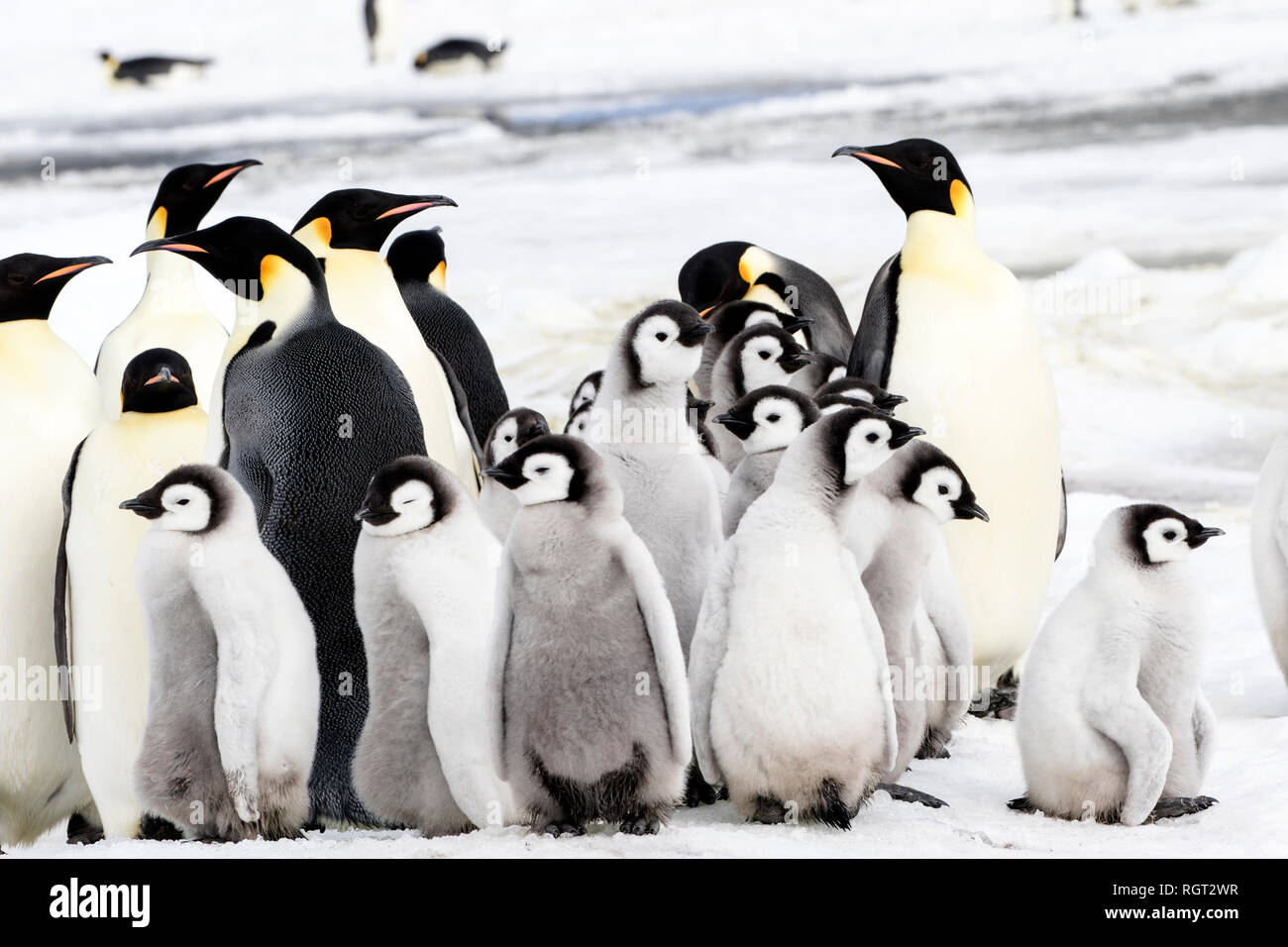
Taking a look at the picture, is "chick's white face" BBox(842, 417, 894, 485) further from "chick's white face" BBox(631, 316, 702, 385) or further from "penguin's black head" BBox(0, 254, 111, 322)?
"penguin's black head" BBox(0, 254, 111, 322)

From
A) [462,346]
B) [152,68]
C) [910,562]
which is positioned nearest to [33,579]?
[910,562]

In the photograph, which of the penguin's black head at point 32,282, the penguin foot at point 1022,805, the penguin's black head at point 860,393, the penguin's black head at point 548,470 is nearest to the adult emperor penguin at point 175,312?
the penguin's black head at point 32,282

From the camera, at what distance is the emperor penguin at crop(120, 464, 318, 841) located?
2.00 metres

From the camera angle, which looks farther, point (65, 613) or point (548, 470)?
point (65, 613)

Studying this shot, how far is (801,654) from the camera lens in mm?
1987

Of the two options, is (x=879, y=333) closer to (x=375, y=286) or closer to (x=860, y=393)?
(x=860, y=393)

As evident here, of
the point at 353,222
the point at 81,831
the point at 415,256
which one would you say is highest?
the point at 415,256

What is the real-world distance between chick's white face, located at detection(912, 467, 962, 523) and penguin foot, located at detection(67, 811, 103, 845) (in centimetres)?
141

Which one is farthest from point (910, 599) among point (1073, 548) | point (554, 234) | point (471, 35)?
point (471, 35)

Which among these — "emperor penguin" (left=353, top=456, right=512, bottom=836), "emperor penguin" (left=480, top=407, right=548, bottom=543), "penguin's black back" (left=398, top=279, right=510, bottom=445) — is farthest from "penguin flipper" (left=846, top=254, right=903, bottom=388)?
"emperor penguin" (left=353, top=456, right=512, bottom=836)

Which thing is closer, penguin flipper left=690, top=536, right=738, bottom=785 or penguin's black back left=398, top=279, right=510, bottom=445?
penguin flipper left=690, top=536, right=738, bottom=785

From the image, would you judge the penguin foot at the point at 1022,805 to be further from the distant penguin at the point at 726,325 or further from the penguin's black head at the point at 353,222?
the penguin's black head at the point at 353,222

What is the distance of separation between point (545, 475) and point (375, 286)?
134 cm

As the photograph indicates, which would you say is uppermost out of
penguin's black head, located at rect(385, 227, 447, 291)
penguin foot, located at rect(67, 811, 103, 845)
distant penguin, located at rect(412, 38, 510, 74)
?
distant penguin, located at rect(412, 38, 510, 74)
